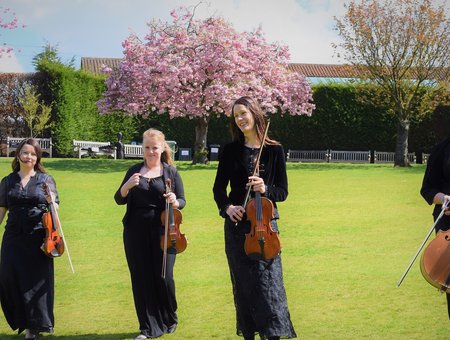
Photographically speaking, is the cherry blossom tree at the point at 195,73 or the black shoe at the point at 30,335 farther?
the cherry blossom tree at the point at 195,73

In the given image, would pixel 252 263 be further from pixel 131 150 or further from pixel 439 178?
pixel 131 150

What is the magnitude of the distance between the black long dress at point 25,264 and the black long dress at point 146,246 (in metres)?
0.75

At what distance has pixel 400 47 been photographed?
118 feet

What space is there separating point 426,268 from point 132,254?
2623mm

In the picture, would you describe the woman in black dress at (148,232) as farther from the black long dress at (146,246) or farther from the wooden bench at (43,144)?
the wooden bench at (43,144)

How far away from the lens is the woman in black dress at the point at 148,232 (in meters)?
6.83

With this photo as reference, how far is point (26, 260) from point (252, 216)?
7.84 ft

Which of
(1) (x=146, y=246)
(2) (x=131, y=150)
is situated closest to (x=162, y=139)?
(1) (x=146, y=246)

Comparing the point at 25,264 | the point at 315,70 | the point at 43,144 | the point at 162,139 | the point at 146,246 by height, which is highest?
the point at 315,70

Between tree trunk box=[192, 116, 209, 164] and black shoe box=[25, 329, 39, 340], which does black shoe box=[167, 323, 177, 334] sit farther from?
tree trunk box=[192, 116, 209, 164]

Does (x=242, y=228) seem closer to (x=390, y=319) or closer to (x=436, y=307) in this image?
(x=390, y=319)

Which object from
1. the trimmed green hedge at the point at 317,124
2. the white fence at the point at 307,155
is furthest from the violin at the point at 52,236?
the white fence at the point at 307,155

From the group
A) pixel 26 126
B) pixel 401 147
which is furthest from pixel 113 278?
pixel 26 126

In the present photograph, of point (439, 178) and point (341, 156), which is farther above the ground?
point (439, 178)
